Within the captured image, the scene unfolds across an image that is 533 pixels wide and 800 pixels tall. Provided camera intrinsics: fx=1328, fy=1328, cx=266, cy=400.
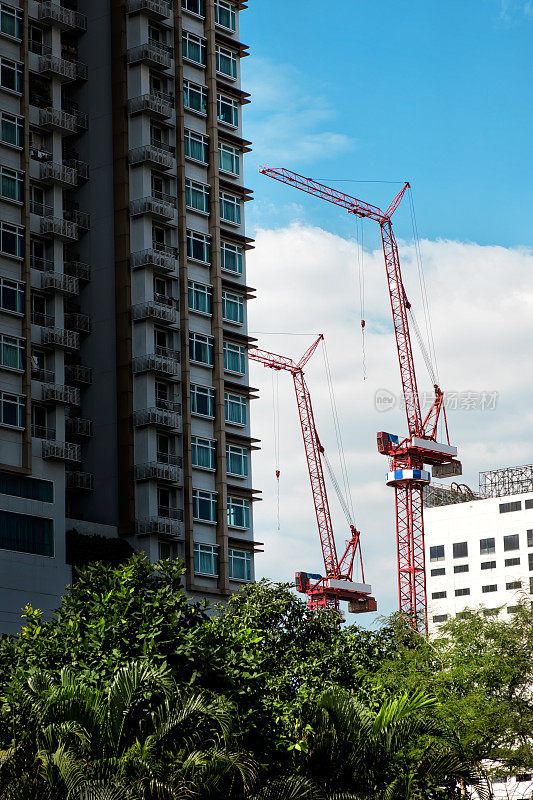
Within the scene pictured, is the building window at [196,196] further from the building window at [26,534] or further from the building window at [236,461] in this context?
the building window at [26,534]

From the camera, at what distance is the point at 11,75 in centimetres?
8494

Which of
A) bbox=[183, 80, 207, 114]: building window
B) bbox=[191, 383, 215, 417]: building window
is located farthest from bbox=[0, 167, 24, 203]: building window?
bbox=[191, 383, 215, 417]: building window

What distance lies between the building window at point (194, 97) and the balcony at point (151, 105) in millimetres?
2589

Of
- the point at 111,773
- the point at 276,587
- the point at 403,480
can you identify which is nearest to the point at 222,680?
the point at 111,773

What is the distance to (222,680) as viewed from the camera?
42.6m

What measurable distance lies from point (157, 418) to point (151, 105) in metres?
22.5

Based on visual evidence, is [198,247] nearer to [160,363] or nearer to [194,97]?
[160,363]

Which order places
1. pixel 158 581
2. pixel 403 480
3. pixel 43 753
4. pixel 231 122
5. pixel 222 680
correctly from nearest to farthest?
pixel 43 753, pixel 222 680, pixel 158 581, pixel 231 122, pixel 403 480

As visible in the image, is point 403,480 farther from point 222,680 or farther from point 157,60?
point 222,680

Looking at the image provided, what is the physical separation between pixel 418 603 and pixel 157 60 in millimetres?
87897

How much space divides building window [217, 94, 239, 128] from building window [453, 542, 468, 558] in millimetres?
91211

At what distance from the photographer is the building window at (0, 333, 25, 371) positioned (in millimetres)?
81062

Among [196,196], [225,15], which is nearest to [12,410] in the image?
[196,196]

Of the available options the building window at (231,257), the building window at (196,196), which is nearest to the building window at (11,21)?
the building window at (196,196)
